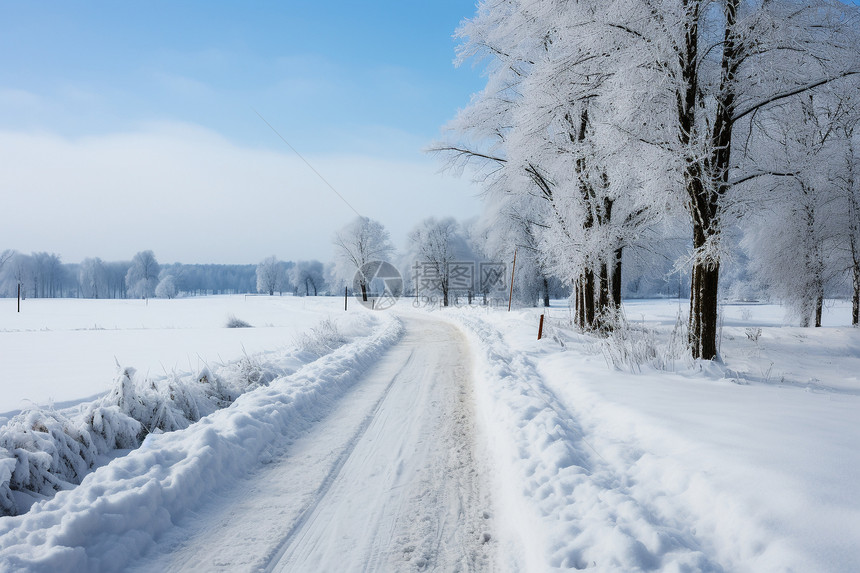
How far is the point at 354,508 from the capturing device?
3.61 m

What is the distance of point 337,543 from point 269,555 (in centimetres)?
48

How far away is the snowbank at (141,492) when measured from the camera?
9.19 ft

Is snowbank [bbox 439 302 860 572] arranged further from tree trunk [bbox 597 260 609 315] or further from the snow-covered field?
tree trunk [bbox 597 260 609 315]

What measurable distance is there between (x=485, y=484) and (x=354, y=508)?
130 cm

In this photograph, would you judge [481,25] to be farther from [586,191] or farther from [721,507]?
[721,507]

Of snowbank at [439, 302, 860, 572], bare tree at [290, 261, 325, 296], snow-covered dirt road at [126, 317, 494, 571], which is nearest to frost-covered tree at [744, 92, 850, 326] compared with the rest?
snowbank at [439, 302, 860, 572]

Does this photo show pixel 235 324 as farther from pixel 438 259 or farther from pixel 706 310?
pixel 438 259

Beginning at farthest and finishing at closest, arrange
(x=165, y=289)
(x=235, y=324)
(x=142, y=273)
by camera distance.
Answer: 1. (x=165, y=289)
2. (x=142, y=273)
3. (x=235, y=324)

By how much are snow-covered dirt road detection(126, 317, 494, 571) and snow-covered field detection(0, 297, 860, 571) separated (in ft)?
0.06

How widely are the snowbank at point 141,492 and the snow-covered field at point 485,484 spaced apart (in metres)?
0.02

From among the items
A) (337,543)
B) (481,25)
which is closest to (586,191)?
(481,25)

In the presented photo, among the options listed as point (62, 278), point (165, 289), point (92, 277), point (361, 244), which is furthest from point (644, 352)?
point (62, 278)

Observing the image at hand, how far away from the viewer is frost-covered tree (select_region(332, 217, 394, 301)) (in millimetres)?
50812

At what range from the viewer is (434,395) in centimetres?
740
